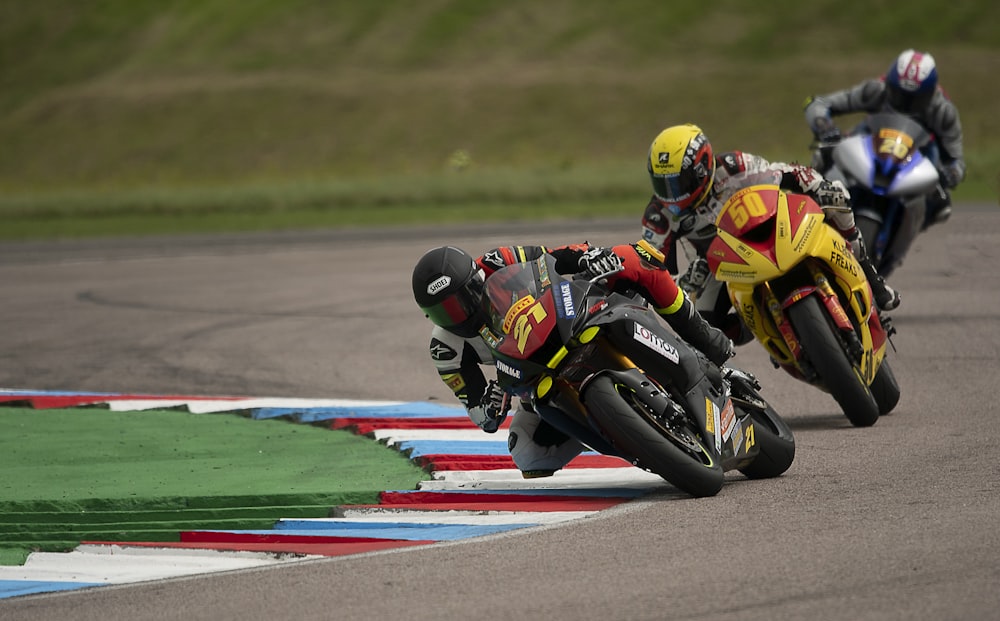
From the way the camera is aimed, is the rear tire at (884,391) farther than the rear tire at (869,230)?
No

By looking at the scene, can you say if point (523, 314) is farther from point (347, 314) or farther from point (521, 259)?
point (347, 314)

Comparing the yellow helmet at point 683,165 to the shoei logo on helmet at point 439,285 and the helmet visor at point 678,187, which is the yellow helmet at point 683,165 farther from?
the shoei logo on helmet at point 439,285

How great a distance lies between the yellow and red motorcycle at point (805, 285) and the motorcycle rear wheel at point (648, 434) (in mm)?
2047

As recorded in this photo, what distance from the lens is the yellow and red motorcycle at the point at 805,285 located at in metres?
7.78

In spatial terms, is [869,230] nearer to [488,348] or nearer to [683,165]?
[683,165]

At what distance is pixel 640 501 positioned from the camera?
6062mm

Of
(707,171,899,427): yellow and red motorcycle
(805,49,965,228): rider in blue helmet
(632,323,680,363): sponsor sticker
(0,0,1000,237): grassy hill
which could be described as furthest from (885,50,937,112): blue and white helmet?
(0,0,1000,237): grassy hill

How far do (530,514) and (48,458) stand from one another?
3.17m

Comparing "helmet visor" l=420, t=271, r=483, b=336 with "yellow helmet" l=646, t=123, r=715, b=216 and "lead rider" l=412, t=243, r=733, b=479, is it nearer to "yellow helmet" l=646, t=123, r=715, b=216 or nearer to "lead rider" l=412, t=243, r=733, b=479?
"lead rider" l=412, t=243, r=733, b=479

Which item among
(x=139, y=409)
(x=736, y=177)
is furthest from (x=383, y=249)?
(x=736, y=177)

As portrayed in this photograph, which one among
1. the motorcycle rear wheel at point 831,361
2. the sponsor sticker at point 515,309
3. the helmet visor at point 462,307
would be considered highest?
the helmet visor at point 462,307

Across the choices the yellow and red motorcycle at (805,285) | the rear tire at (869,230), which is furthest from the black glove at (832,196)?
the rear tire at (869,230)

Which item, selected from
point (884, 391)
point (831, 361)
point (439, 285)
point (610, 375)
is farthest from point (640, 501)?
point (884, 391)

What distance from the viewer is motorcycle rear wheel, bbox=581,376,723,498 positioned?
5.79 metres
